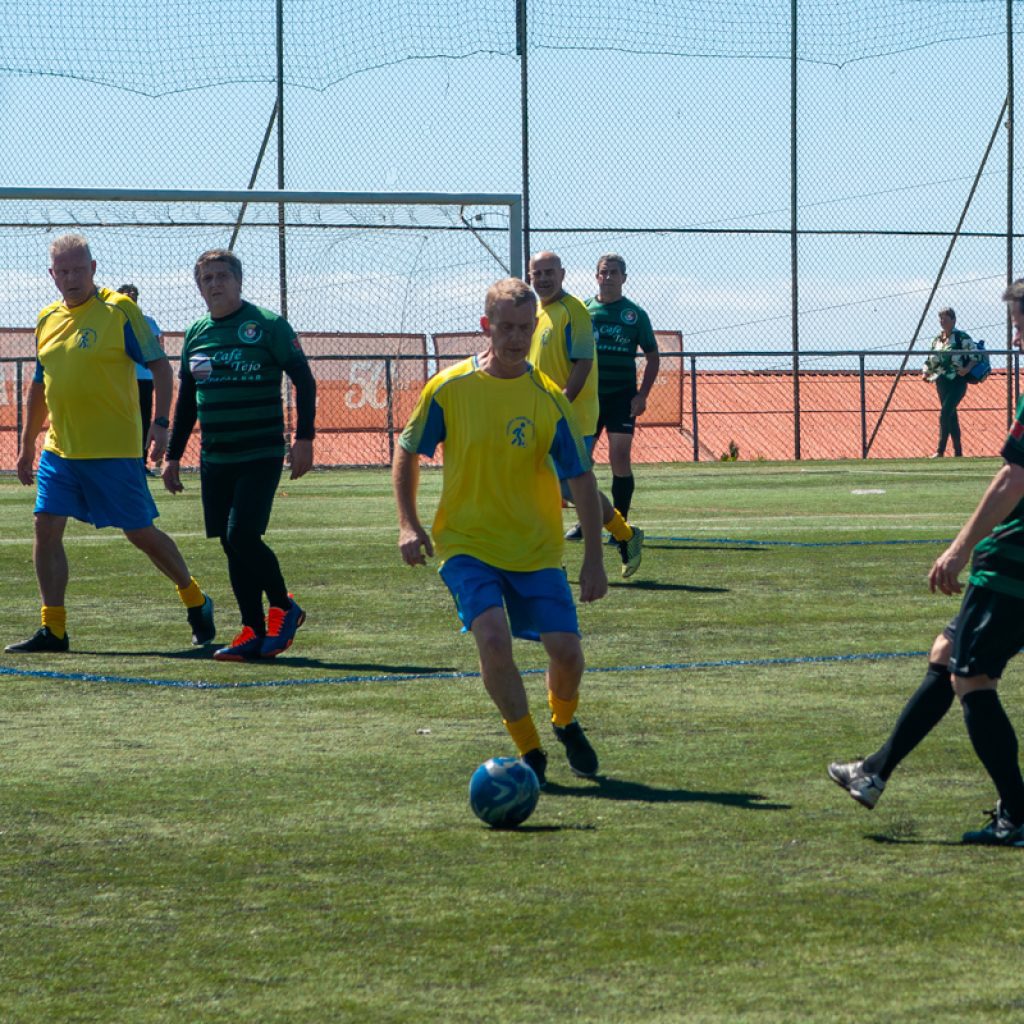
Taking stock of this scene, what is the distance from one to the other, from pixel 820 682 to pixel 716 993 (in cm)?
422

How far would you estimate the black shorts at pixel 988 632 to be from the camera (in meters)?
5.34

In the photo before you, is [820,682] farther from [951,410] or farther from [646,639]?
[951,410]

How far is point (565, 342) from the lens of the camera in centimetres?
1224

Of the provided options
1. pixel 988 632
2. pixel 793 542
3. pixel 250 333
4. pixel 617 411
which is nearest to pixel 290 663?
pixel 250 333

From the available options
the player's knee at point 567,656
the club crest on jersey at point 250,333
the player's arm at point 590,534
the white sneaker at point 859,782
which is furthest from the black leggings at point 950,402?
the white sneaker at point 859,782

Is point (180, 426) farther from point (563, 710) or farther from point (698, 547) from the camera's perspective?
point (698, 547)

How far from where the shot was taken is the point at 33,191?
17906mm

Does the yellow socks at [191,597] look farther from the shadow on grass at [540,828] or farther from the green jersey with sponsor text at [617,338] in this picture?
the green jersey with sponsor text at [617,338]

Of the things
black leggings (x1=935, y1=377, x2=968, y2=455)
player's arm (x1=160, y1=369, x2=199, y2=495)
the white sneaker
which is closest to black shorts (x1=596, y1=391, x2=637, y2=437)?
player's arm (x1=160, y1=369, x2=199, y2=495)

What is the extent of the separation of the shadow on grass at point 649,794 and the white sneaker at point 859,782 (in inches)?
6.8

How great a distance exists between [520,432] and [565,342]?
234 inches

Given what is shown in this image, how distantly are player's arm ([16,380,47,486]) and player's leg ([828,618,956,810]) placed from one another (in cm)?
536

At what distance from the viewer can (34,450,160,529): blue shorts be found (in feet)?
31.7

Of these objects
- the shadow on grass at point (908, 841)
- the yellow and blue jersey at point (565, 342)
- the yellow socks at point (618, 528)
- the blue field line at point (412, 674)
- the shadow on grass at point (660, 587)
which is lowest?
the shadow on grass at point (660, 587)
